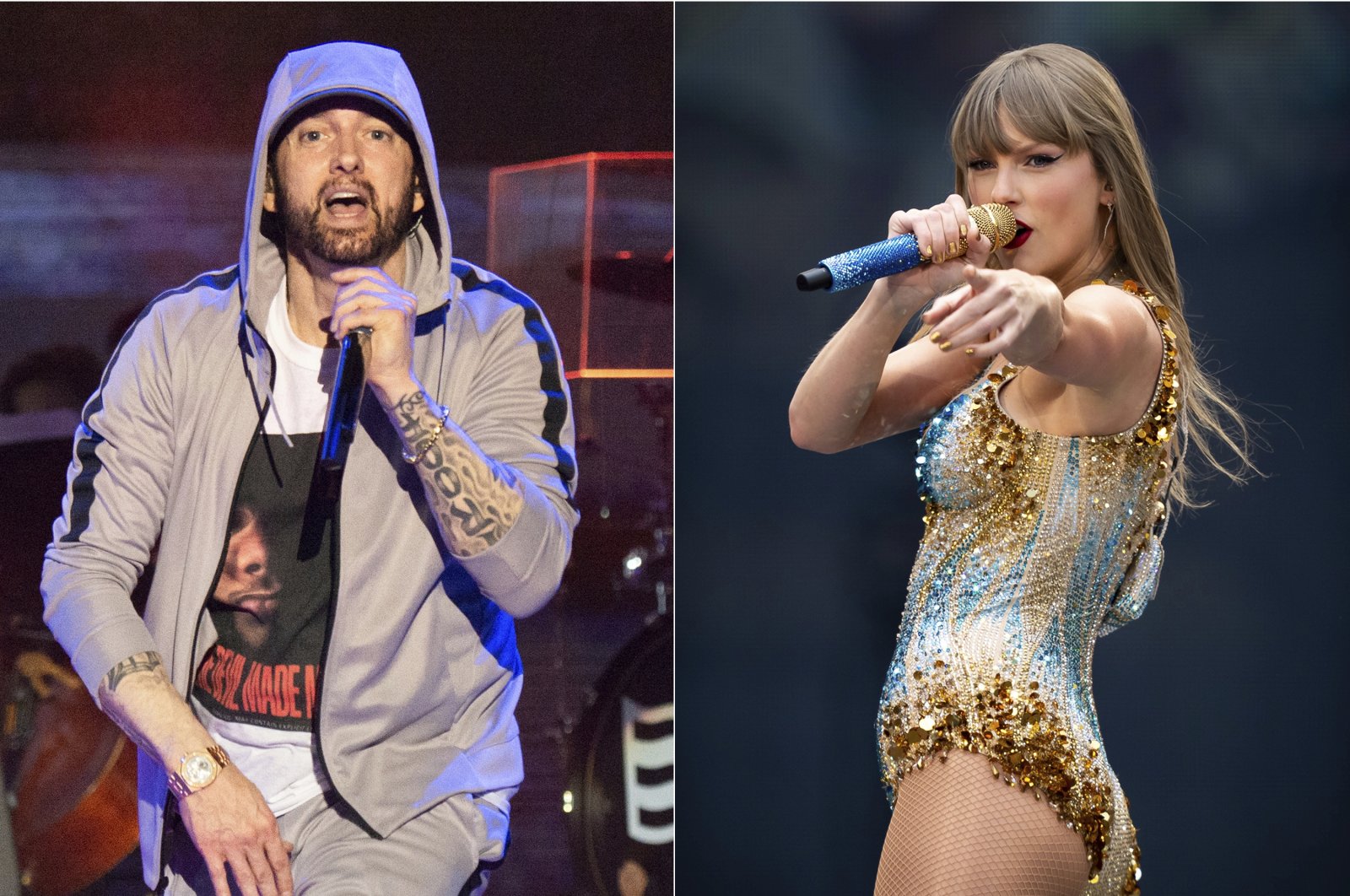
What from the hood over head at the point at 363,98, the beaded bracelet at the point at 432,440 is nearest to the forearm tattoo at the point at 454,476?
the beaded bracelet at the point at 432,440

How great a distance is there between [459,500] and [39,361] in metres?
1.01

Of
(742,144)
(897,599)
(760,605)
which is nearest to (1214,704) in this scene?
(897,599)

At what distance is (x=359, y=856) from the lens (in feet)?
8.80

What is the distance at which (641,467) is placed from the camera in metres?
3.04

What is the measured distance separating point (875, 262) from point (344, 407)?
4.79 ft

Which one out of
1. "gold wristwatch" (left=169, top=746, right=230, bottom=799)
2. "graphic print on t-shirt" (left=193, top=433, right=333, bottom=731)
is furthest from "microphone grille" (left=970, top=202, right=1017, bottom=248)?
"gold wristwatch" (left=169, top=746, right=230, bottom=799)

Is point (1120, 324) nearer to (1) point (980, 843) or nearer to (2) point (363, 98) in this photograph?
(1) point (980, 843)

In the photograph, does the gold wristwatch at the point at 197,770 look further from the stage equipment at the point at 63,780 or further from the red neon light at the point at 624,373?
the red neon light at the point at 624,373

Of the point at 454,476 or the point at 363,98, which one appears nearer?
the point at 454,476

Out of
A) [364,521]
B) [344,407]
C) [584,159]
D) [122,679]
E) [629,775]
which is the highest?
[584,159]

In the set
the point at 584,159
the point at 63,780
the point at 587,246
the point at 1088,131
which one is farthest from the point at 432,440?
the point at 1088,131

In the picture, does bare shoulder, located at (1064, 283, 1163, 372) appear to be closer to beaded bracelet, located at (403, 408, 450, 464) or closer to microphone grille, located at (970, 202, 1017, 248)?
microphone grille, located at (970, 202, 1017, 248)

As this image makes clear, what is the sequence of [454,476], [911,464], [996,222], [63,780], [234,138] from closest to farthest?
[996,222], [454,476], [63,780], [234,138], [911,464]

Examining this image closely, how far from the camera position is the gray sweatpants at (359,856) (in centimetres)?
268
